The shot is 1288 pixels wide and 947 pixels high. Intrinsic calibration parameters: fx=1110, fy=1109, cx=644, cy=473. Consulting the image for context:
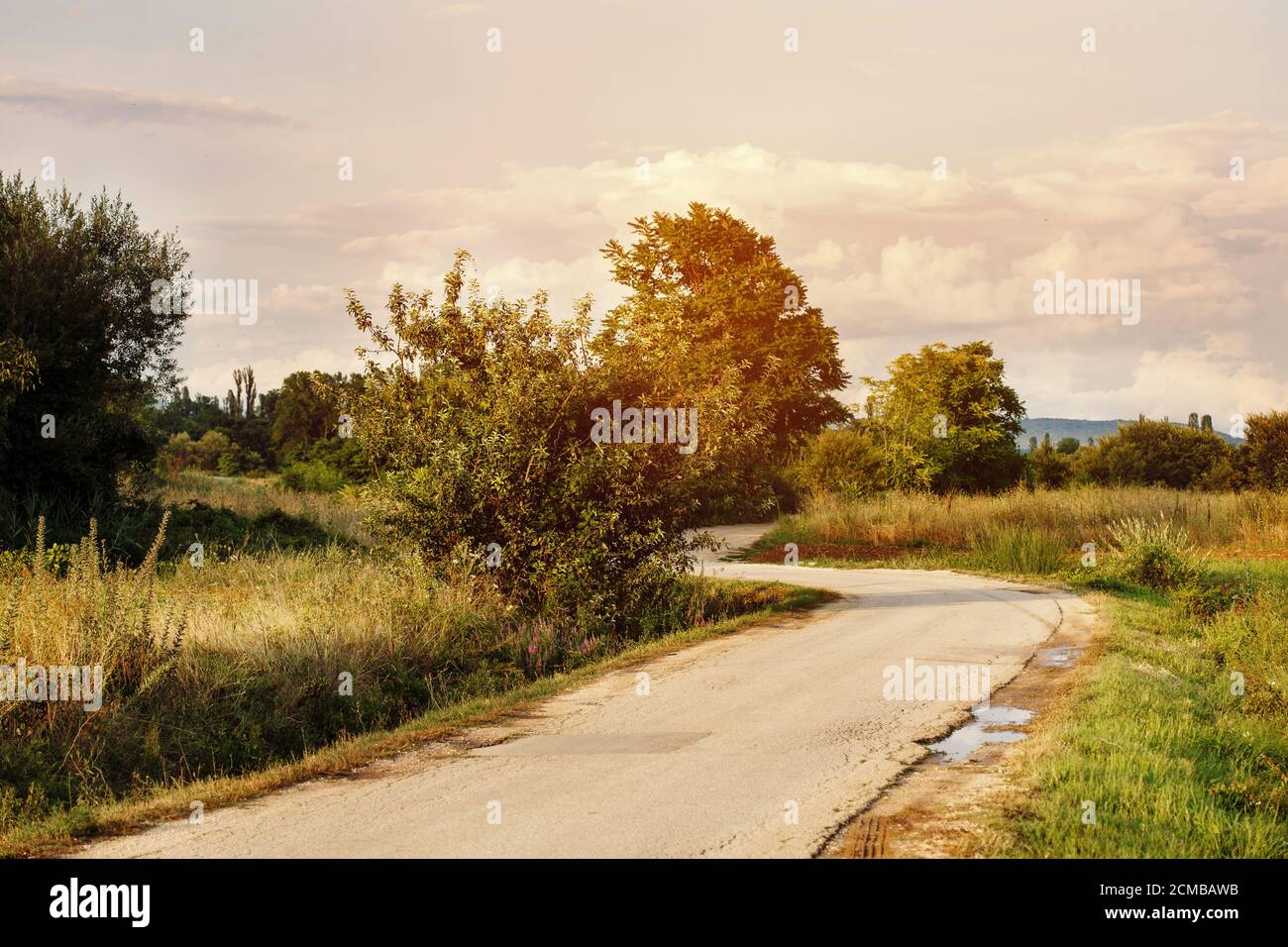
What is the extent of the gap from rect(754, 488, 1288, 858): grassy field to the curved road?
49.7 inches

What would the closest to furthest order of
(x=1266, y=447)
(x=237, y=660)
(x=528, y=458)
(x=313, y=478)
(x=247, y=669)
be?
(x=247, y=669), (x=237, y=660), (x=528, y=458), (x=313, y=478), (x=1266, y=447)

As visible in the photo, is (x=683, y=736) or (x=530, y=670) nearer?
(x=683, y=736)

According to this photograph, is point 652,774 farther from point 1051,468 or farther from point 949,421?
point 1051,468

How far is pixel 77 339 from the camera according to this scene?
26766mm

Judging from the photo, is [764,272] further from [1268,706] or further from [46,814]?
[46,814]

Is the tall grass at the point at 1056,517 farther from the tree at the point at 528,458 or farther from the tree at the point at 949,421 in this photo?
the tree at the point at 528,458

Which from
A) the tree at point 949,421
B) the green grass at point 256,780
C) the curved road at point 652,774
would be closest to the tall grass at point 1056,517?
the tree at point 949,421

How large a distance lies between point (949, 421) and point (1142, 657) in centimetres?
3228

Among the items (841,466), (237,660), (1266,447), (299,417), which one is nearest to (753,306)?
(841,466)

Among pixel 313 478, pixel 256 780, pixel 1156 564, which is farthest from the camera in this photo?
pixel 313 478

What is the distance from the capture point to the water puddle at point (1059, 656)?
1335 cm

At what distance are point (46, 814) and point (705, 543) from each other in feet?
38.9

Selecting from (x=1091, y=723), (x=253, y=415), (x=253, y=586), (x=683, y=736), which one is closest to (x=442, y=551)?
(x=253, y=586)
